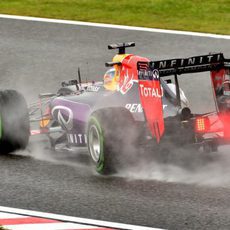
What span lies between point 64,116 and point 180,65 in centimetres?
217

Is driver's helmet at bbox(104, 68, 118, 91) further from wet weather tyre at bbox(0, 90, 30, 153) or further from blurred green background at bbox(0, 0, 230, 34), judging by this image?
blurred green background at bbox(0, 0, 230, 34)

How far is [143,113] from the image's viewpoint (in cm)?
1276

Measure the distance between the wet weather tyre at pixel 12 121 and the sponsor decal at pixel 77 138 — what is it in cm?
75

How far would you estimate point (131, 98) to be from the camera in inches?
520

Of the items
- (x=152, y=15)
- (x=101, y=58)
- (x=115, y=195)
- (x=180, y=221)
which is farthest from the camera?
(x=152, y=15)

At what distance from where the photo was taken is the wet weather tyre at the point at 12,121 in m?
14.1

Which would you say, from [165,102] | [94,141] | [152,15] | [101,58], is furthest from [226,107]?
[152,15]

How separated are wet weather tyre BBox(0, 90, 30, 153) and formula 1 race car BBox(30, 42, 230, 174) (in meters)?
0.71

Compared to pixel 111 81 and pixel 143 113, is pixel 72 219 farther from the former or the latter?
pixel 111 81

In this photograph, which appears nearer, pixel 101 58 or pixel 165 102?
pixel 165 102

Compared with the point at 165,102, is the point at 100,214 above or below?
below

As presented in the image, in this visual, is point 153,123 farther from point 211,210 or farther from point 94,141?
point 211,210

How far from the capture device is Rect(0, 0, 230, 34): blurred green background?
22812 mm

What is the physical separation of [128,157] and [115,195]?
65 centimetres
